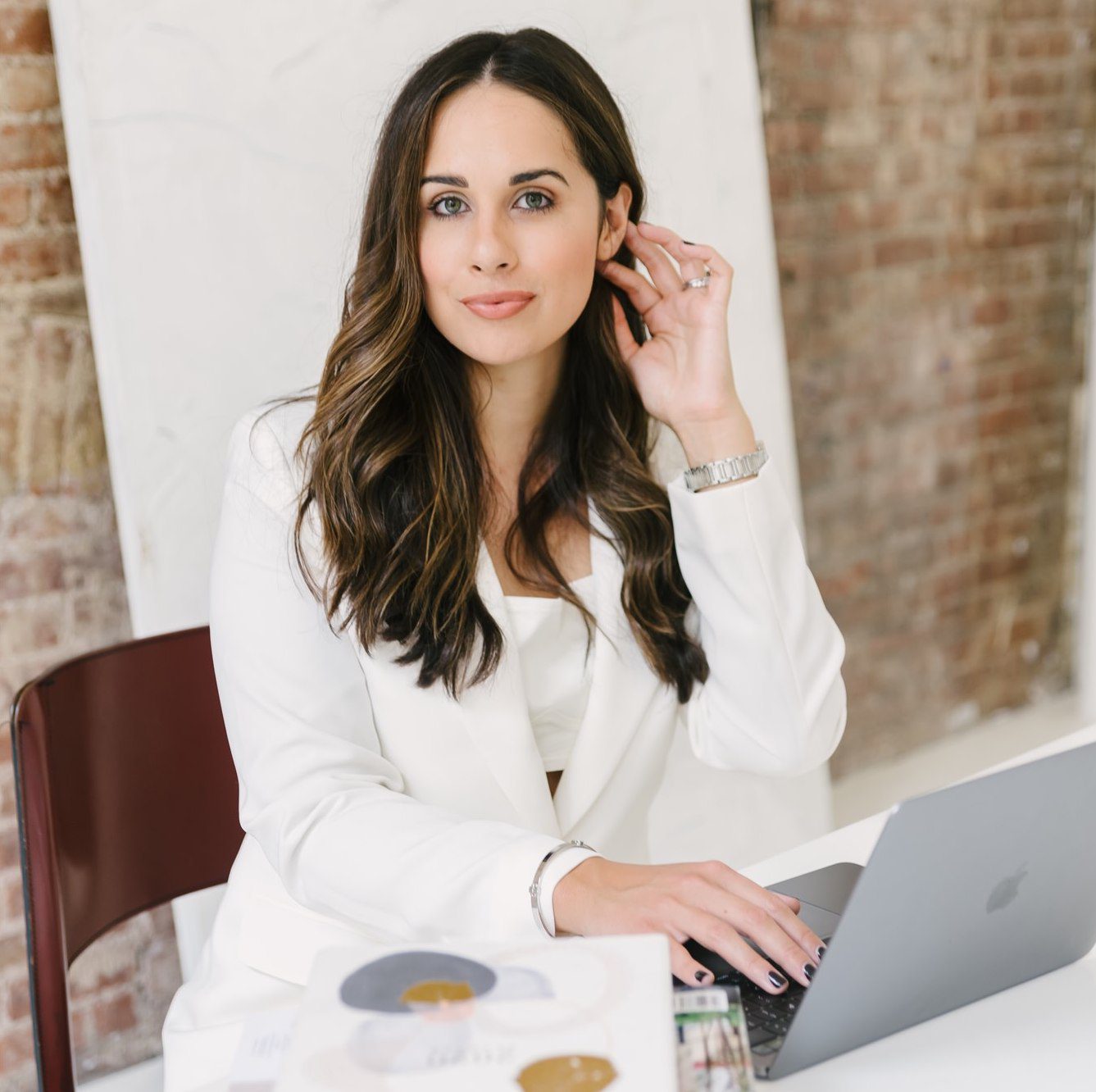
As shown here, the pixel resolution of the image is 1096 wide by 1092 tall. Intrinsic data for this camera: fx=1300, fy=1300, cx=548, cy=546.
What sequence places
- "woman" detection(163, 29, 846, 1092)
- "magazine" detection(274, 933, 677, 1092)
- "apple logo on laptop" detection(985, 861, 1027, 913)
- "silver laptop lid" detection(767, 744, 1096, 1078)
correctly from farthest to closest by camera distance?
1. "woman" detection(163, 29, 846, 1092)
2. "apple logo on laptop" detection(985, 861, 1027, 913)
3. "silver laptop lid" detection(767, 744, 1096, 1078)
4. "magazine" detection(274, 933, 677, 1092)

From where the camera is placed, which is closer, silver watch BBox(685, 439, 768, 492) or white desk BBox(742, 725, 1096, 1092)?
white desk BBox(742, 725, 1096, 1092)

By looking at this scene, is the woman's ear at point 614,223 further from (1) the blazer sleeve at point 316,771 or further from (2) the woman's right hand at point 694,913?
(2) the woman's right hand at point 694,913

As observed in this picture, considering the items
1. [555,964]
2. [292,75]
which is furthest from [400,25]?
[555,964]

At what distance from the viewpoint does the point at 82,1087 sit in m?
2.47

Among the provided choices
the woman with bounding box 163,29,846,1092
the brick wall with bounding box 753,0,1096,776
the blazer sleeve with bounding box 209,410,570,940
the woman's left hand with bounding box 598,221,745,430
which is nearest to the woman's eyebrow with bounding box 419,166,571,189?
the woman with bounding box 163,29,846,1092

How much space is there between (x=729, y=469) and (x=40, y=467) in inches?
48.2

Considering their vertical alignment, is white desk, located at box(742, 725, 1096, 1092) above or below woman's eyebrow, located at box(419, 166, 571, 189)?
below

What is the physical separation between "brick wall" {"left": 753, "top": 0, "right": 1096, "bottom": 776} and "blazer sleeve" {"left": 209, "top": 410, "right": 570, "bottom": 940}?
6.54 feet

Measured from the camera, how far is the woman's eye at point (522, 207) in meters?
1.71

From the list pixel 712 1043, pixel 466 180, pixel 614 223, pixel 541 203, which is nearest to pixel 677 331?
pixel 614 223

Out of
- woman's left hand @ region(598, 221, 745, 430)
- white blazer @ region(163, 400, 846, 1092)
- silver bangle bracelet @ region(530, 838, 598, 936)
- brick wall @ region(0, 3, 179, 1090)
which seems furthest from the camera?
brick wall @ region(0, 3, 179, 1090)

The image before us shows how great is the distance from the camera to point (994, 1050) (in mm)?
1079

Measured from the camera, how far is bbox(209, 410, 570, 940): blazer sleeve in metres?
1.31

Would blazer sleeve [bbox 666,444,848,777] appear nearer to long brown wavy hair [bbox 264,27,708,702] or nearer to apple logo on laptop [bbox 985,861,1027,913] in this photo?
long brown wavy hair [bbox 264,27,708,702]
